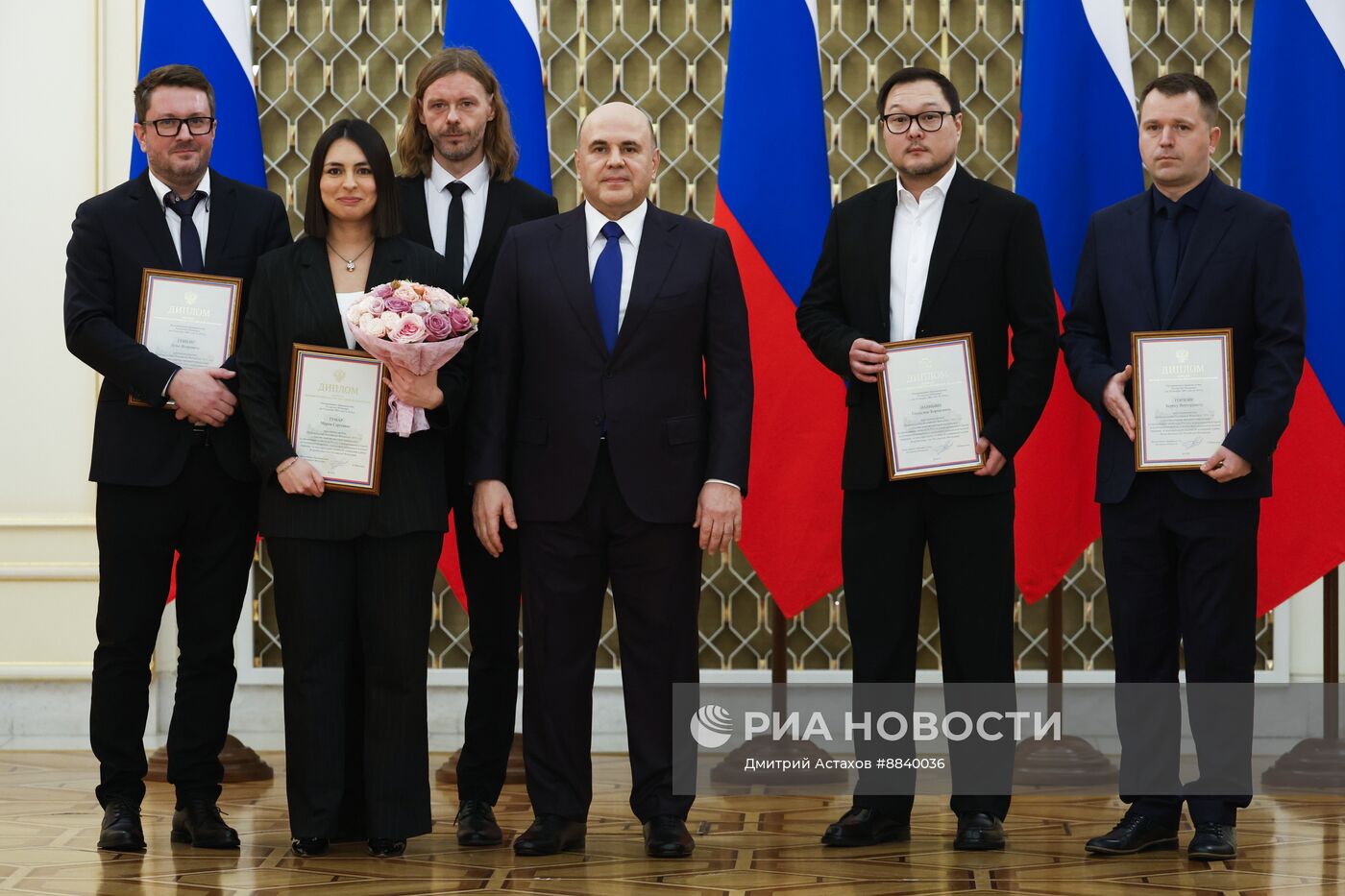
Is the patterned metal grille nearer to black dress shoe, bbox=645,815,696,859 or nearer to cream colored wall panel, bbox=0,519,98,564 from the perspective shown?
cream colored wall panel, bbox=0,519,98,564

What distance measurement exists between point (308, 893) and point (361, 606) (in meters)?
0.57

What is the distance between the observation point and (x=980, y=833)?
2992 mm

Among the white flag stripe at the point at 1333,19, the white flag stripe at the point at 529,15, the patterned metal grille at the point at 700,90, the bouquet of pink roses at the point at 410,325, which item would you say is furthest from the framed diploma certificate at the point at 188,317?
the white flag stripe at the point at 1333,19

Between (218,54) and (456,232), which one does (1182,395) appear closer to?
(456,232)

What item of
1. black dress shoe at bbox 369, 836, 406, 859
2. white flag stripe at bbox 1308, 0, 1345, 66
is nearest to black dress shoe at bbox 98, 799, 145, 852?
black dress shoe at bbox 369, 836, 406, 859

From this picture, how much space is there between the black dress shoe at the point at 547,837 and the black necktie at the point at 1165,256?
5.36ft

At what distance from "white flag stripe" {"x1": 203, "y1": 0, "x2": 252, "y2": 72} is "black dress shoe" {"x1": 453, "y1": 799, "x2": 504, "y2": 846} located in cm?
207

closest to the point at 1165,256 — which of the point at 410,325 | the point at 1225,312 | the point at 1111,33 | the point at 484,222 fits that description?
the point at 1225,312

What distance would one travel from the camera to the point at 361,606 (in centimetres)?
290

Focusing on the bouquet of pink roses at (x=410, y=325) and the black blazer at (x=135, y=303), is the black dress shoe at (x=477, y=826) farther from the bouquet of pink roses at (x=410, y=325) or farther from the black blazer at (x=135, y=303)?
the bouquet of pink roses at (x=410, y=325)

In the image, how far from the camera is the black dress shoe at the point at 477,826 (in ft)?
10.0

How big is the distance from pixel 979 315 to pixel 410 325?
119 cm

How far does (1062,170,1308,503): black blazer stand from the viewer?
2.88 meters

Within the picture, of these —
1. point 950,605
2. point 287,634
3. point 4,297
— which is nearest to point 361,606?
point 287,634
